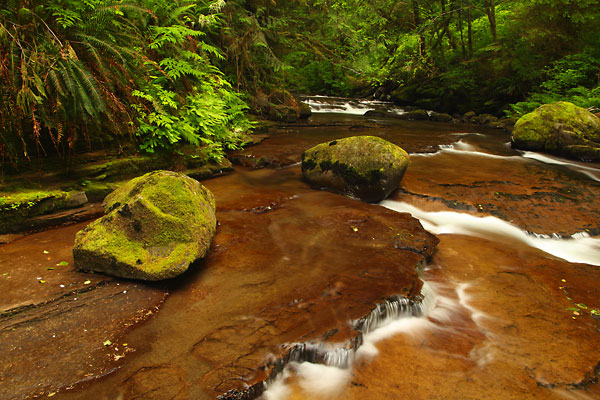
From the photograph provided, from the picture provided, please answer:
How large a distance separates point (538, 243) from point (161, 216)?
5760 millimetres

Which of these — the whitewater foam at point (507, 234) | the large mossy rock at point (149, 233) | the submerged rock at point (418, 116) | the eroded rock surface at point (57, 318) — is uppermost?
the submerged rock at point (418, 116)

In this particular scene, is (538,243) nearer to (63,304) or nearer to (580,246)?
(580,246)

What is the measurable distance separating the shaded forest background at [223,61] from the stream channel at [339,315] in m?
1.72

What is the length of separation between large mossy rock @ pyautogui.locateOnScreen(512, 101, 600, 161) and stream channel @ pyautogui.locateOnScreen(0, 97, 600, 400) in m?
4.75

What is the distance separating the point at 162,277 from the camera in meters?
3.43

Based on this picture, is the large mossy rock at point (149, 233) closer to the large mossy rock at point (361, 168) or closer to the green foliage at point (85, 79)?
the green foliage at point (85, 79)

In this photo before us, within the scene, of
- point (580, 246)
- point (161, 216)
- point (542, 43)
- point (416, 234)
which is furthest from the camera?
point (542, 43)

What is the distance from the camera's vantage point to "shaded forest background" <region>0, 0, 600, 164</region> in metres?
4.15

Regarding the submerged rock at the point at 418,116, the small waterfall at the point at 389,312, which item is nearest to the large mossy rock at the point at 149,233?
the small waterfall at the point at 389,312

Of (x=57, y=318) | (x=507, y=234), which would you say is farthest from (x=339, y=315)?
(x=507, y=234)

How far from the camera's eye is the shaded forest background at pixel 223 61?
163 inches

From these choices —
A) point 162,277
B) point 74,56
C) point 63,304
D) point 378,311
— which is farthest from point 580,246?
point 74,56

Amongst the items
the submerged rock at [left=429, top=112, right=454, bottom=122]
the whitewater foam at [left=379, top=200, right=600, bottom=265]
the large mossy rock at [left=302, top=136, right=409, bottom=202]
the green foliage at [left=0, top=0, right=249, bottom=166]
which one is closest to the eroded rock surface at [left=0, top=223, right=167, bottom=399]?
the green foliage at [left=0, top=0, right=249, bottom=166]

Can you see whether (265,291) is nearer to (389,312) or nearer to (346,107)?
(389,312)
